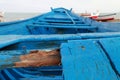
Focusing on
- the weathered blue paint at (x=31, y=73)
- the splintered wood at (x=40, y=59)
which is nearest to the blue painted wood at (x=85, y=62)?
the splintered wood at (x=40, y=59)

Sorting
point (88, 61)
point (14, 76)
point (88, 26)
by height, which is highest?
point (88, 61)

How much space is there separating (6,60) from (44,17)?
4923 mm

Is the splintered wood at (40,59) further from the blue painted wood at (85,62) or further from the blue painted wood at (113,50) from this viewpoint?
the blue painted wood at (113,50)

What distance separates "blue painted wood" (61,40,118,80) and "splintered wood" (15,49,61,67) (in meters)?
0.10

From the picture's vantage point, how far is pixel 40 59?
1917mm

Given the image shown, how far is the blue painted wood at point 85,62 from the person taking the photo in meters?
1.80

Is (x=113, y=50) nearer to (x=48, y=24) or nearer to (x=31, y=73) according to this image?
(x=31, y=73)

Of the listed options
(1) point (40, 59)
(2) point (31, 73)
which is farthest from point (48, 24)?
(1) point (40, 59)

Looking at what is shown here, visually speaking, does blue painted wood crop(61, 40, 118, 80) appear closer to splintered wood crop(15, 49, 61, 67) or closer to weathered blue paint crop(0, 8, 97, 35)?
splintered wood crop(15, 49, 61, 67)

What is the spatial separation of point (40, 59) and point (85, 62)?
344 mm

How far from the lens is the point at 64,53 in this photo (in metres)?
1.86

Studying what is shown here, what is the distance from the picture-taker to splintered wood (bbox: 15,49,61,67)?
1887 millimetres

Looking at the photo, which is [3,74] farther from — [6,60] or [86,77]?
[86,77]

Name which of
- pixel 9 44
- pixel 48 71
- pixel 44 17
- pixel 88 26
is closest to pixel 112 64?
pixel 9 44
